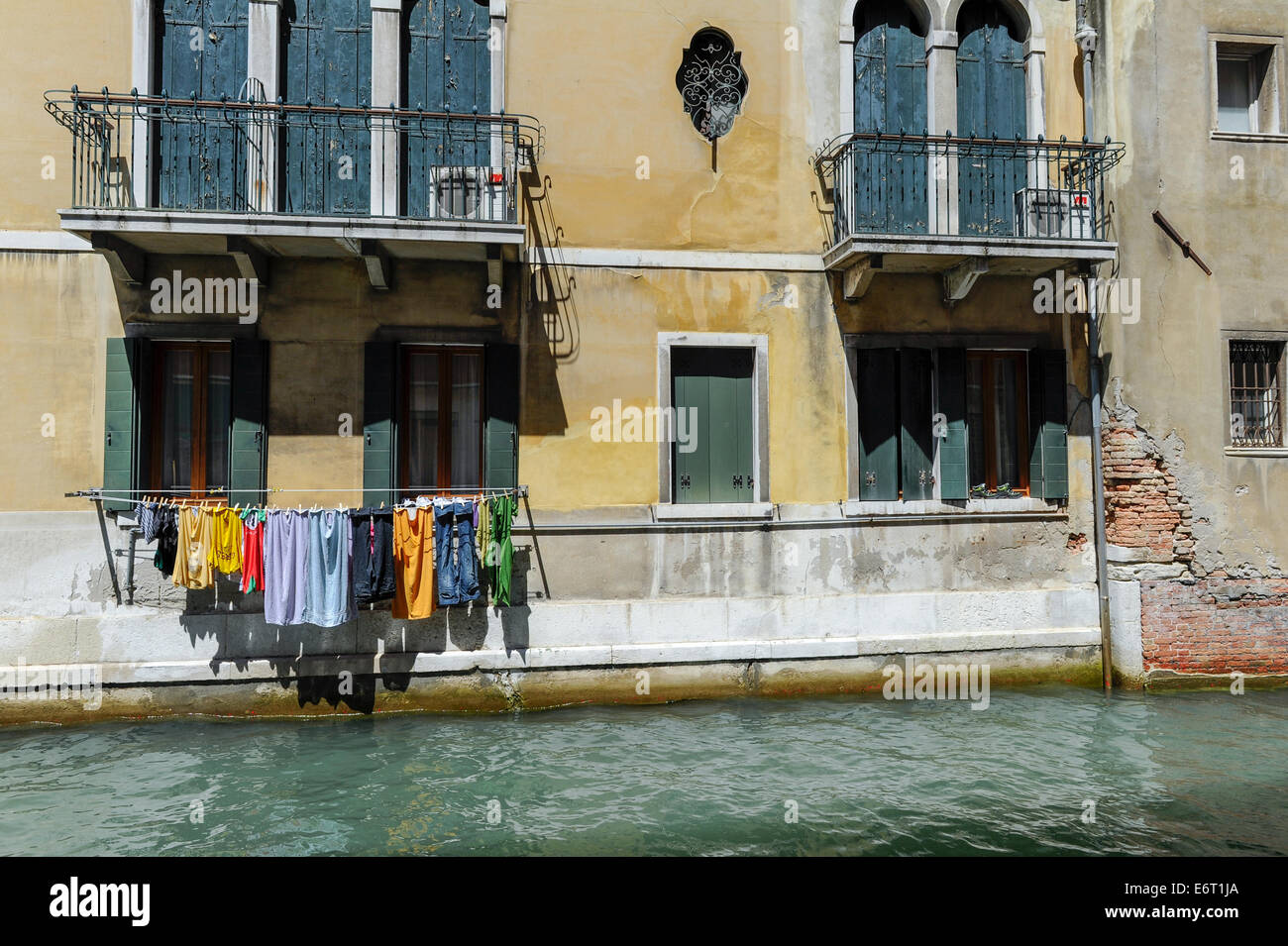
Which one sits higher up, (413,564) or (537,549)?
(537,549)

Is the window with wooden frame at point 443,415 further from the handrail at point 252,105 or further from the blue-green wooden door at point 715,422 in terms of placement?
the handrail at point 252,105

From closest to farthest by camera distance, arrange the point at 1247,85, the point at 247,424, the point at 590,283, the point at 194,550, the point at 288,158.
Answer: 1. the point at 194,550
2. the point at 247,424
3. the point at 288,158
4. the point at 590,283
5. the point at 1247,85

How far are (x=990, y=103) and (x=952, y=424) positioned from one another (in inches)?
150

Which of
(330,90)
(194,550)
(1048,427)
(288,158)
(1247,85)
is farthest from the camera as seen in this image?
(1247,85)

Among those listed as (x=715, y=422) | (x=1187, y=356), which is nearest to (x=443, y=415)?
(x=715, y=422)

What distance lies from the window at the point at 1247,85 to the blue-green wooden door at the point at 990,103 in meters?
2.38

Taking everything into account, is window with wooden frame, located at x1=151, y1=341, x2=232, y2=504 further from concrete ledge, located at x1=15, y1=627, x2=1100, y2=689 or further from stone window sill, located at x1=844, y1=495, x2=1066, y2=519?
stone window sill, located at x1=844, y1=495, x2=1066, y2=519

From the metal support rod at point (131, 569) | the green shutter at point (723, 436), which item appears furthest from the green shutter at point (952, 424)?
the metal support rod at point (131, 569)

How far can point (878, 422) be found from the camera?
32.0 feet

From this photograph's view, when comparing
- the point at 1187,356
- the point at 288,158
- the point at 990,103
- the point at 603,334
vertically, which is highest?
the point at 990,103

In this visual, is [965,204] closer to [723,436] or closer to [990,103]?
[990,103]

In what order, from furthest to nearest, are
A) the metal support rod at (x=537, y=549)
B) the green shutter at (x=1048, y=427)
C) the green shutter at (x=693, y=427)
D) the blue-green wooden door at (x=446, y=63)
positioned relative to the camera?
1. the green shutter at (x=1048, y=427)
2. the green shutter at (x=693, y=427)
3. the metal support rod at (x=537, y=549)
4. the blue-green wooden door at (x=446, y=63)

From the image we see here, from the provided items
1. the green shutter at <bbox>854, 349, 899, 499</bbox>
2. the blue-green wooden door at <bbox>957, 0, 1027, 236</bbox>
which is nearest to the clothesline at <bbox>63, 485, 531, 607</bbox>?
the green shutter at <bbox>854, 349, 899, 499</bbox>

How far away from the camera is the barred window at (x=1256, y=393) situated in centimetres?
1003
